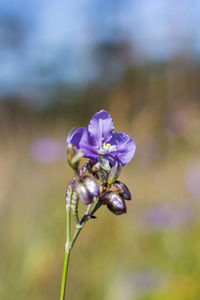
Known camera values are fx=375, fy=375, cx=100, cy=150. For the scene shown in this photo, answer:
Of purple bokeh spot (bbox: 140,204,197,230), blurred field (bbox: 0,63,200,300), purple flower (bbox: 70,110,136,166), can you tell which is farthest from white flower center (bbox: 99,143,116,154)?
purple bokeh spot (bbox: 140,204,197,230)

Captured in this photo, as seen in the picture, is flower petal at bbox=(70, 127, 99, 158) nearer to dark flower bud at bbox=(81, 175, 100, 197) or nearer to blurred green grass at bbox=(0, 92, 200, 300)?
dark flower bud at bbox=(81, 175, 100, 197)

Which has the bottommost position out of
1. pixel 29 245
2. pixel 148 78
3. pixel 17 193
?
pixel 29 245

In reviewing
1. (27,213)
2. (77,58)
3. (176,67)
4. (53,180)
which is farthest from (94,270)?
(176,67)

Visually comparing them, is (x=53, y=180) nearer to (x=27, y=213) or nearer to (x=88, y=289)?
(x=27, y=213)

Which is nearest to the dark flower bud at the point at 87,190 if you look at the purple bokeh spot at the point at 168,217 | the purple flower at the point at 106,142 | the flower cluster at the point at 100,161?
the flower cluster at the point at 100,161

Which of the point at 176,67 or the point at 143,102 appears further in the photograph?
the point at 176,67

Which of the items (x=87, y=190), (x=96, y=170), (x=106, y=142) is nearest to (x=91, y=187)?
(x=87, y=190)

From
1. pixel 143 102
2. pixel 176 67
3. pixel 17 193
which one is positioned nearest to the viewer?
pixel 17 193

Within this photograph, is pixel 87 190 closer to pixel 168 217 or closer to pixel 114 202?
pixel 114 202
